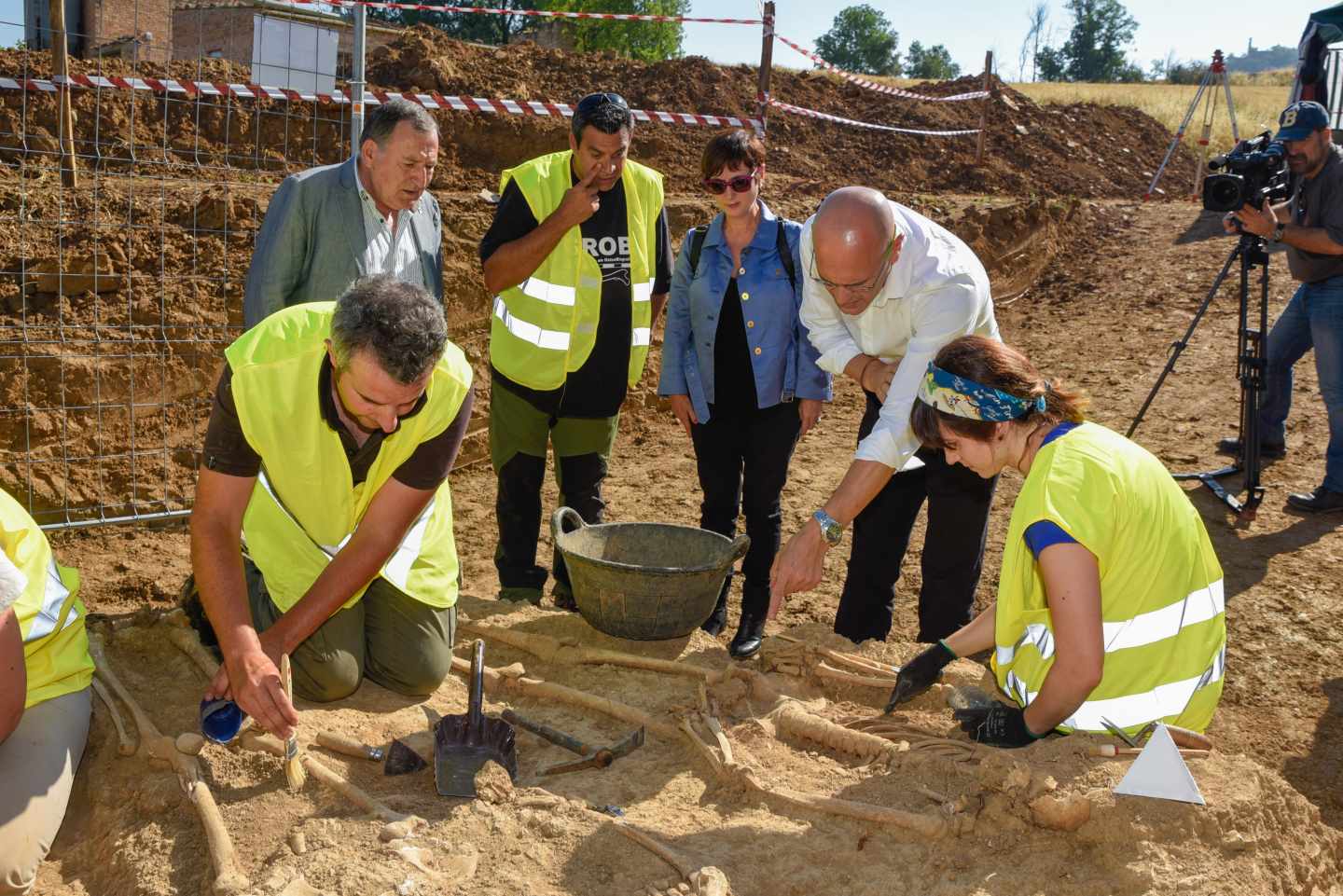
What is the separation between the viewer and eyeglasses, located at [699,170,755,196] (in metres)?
4.23

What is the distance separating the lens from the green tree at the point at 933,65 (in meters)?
57.3

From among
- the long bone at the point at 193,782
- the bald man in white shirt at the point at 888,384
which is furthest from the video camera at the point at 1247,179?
the long bone at the point at 193,782

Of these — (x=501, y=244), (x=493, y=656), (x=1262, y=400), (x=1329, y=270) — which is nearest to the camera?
(x=493, y=656)

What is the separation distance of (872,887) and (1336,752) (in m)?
2.45

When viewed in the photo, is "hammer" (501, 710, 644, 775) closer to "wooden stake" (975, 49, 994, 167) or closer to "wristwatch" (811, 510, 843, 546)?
"wristwatch" (811, 510, 843, 546)

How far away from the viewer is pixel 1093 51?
55.1 meters

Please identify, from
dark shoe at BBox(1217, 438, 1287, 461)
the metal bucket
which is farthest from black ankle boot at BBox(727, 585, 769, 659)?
dark shoe at BBox(1217, 438, 1287, 461)

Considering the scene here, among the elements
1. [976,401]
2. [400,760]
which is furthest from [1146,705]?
[400,760]

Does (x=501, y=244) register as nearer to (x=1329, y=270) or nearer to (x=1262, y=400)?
(x=1329, y=270)

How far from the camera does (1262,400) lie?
6625 millimetres

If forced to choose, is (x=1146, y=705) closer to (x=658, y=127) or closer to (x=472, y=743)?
(x=472, y=743)

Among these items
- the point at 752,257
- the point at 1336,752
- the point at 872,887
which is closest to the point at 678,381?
the point at 752,257

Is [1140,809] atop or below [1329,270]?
below

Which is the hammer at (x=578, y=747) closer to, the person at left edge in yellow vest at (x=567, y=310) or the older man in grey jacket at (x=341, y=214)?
the person at left edge in yellow vest at (x=567, y=310)
